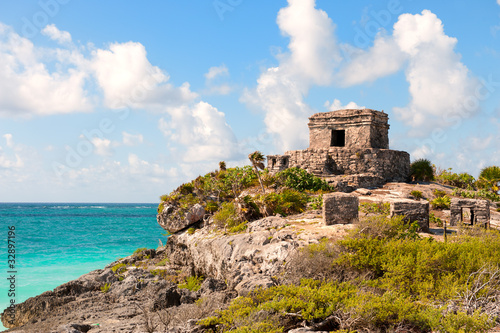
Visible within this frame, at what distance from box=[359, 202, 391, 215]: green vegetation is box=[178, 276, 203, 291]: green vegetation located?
663 cm

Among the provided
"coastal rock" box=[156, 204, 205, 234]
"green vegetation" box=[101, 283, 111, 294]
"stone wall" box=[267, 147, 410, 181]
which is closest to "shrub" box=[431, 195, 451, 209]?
"stone wall" box=[267, 147, 410, 181]

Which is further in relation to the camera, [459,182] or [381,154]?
[459,182]

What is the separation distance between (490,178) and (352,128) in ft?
29.8

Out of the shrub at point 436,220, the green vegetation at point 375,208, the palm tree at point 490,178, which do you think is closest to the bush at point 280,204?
the green vegetation at point 375,208

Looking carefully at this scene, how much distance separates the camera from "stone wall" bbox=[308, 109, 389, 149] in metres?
22.7

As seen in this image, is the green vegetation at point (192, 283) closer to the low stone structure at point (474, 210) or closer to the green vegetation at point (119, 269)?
the green vegetation at point (119, 269)

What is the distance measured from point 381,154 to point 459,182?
658 cm

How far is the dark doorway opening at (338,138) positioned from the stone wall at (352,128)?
0.26m

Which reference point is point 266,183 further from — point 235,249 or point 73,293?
point 73,293

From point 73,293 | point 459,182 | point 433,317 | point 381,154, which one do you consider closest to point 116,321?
point 73,293

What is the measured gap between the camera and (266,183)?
68.0 ft

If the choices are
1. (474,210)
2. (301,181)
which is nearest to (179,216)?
(301,181)

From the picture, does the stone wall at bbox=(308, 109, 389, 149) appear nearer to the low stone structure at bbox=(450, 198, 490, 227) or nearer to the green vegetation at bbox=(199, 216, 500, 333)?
the low stone structure at bbox=(450, 198, 490, 227)

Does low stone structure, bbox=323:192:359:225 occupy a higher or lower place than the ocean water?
higher
